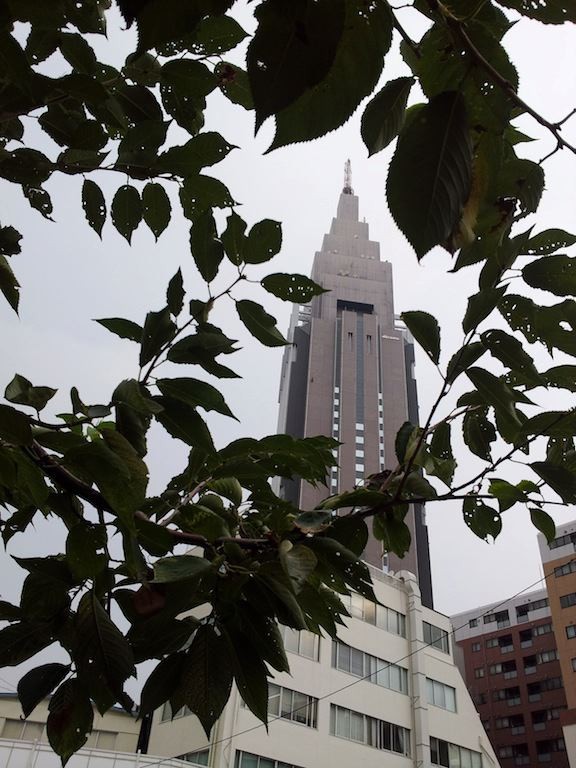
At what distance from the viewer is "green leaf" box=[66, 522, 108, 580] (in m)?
1.00

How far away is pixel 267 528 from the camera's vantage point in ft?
4.36

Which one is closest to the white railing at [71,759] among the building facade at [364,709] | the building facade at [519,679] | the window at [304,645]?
the building facade at [364,709]

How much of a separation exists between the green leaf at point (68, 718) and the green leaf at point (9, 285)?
78 cm

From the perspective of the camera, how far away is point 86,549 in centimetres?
102

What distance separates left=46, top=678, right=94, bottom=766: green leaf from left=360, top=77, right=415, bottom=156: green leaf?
1.08 metres

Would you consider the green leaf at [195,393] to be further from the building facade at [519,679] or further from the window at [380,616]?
the building facade at [519,679]

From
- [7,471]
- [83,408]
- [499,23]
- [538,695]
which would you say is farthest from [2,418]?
[538,695]

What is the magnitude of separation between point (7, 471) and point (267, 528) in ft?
1.93

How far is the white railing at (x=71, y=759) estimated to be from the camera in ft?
37.0

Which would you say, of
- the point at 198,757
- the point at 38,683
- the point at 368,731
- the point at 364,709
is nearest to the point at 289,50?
the point at 38,683

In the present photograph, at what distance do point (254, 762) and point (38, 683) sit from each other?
1712cm

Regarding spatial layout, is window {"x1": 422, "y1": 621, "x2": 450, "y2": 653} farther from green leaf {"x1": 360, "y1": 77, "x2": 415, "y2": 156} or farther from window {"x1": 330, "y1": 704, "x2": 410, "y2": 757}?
green leaf {"x1": 360, "y1": 77, "x2": 415, "y2": 156}

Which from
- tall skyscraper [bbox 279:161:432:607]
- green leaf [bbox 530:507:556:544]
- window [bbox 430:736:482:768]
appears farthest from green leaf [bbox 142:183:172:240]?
tall skyscraper [bbox 279:161:432:607]

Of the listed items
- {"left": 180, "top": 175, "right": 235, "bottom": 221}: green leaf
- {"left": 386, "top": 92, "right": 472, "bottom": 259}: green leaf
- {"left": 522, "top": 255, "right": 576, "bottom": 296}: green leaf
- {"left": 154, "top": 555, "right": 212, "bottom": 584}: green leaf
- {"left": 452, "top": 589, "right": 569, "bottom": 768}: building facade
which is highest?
{"left": 452, "top": 589, "right": 569, "bottom": 768}: building facade
